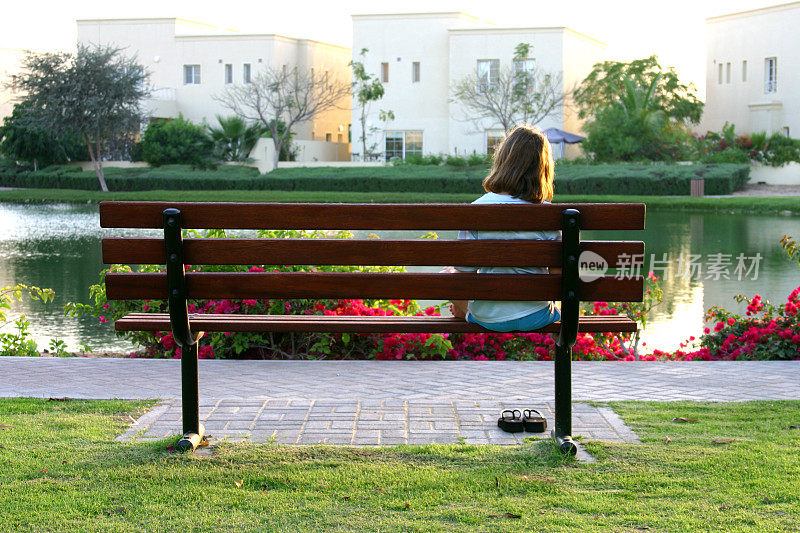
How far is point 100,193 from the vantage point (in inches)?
1469

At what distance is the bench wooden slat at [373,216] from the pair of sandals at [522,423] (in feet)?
3.33

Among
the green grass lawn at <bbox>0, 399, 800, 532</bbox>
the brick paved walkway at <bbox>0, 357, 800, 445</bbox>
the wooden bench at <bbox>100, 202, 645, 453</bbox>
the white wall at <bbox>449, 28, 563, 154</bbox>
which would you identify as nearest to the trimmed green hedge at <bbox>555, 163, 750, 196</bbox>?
the white wall at <bbox>449, 28, 563, 154</bbox>

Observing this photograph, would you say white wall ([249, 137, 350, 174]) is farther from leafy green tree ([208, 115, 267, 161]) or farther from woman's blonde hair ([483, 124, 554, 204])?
woman's blonde hair ([483, 124, 554, 204])

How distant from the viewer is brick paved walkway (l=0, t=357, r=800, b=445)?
13.8ft

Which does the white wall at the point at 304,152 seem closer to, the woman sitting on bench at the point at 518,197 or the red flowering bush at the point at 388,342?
the red flowering bush at the point at 388,342

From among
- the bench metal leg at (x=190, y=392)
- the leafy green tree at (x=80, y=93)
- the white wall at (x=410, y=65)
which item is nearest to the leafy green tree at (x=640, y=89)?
the white wall at (x=410, y=65)

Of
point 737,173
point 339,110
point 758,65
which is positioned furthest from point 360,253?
point 339,110

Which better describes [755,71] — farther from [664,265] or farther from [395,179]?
[664,265]

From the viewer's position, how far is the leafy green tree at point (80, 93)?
40.0 meters

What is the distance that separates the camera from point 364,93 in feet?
151

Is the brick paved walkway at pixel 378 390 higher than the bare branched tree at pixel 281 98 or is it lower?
lower

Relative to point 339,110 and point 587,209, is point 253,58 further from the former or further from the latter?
point 587,209

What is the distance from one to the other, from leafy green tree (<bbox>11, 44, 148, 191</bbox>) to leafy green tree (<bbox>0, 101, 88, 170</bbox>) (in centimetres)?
370

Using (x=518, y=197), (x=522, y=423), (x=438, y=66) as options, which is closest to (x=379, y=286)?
(x=518, y=197)
